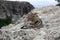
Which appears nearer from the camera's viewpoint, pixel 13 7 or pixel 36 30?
pixel 36 30

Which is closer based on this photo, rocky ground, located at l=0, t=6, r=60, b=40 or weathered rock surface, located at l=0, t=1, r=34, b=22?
rocky ground, located at l=0, t=6, r=60, b=40

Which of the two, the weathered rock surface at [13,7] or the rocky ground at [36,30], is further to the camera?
the weathered rock surface at [13,7]

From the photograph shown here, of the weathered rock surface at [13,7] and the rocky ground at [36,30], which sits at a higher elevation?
the rocky ground at [36,30]

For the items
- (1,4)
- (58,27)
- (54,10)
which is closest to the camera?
(58,27)

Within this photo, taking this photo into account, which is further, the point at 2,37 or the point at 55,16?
the point at 55,16

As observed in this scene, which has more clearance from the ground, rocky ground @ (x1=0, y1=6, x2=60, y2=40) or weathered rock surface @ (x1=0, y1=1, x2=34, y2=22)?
rocky ground @ (x1=0, y1=6, x2=60, y2=40)

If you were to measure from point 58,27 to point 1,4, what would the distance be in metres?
26.7

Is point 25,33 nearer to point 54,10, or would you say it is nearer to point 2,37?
point 2,37

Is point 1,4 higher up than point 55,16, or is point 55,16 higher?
point 55,16

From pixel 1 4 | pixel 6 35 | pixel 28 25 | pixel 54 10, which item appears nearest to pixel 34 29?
pixel 28 25

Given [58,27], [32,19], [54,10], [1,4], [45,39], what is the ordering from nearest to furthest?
[45,39] < [58,27] < [32,19] < [54,10] < [1,4]

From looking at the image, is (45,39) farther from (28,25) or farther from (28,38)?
(28,25)

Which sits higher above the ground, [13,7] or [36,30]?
[36,30]

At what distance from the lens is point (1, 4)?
1212 inches
